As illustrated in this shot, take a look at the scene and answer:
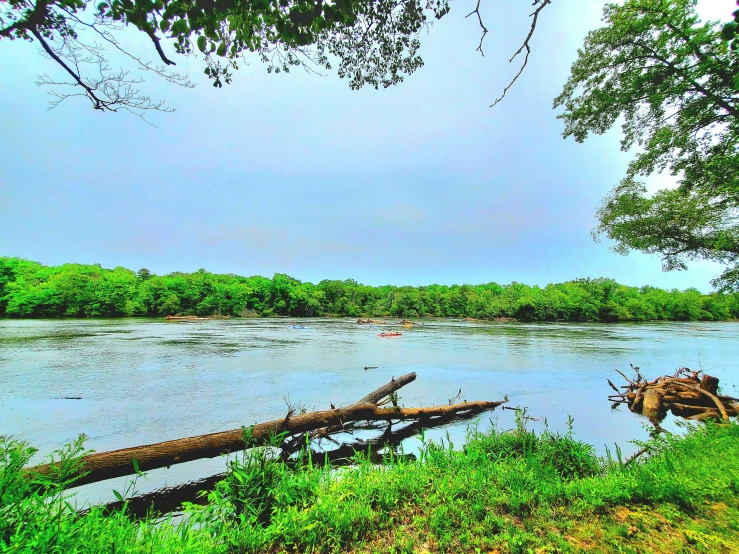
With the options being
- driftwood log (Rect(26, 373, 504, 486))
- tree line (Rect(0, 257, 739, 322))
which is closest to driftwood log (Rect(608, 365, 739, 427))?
driftwood log (Rect(26, 373, 504, 486))

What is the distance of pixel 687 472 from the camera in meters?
4.12

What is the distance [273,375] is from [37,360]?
41.1ft

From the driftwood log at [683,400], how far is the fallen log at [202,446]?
7738 mm

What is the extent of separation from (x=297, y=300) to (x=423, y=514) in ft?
289

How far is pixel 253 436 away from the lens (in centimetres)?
574

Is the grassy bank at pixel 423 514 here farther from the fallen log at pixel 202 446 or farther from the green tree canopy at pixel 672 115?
the green tree canopy at pixel 672 115

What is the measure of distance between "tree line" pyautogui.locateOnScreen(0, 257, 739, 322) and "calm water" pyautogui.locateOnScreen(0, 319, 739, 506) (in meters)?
47.2

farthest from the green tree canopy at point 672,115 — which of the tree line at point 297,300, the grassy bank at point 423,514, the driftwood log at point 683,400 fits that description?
the tree line at point 297,300

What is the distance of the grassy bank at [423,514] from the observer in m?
2.68

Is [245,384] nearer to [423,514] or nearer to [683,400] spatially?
[423,514]

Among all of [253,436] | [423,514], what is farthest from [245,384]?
[423,514]

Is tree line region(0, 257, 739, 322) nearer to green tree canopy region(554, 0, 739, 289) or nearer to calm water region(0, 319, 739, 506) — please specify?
calm water region(0, 319, 739, 506)

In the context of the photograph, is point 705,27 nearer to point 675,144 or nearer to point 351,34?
point 675,144

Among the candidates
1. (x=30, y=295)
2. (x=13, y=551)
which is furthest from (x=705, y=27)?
(x=30, y=295)
